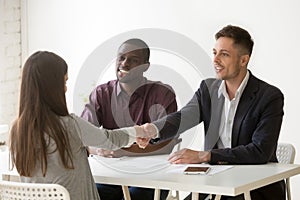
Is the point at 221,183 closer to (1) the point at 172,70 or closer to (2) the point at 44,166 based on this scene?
(2) the point at 44,166

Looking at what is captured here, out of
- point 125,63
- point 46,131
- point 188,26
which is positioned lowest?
point 46,131


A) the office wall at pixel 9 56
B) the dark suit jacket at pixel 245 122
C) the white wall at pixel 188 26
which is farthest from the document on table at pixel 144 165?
the office wall at pixel 9 56

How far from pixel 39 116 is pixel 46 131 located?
0.06 meters

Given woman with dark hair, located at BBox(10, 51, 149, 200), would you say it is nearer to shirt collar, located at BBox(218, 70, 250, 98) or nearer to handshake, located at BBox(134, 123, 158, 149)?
handshake, located at BBox(134, 123, 158, 149)

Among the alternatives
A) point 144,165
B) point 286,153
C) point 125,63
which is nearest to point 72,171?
point 144,165

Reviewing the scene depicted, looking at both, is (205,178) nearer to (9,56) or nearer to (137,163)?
(137,163)

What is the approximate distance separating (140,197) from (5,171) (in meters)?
0.71

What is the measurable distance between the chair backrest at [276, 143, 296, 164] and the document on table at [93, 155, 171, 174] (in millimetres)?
614

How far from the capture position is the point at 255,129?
9.58 feet

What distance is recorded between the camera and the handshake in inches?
113

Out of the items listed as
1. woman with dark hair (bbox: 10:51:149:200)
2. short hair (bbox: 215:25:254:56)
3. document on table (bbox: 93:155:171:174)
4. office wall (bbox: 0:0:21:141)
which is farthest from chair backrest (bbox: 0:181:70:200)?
office wall (bbox: 0:0:21:141)

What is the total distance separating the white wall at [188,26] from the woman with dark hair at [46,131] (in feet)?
6.55

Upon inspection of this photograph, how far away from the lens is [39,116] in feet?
7.83

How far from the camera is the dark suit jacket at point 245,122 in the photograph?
280 centimetres
